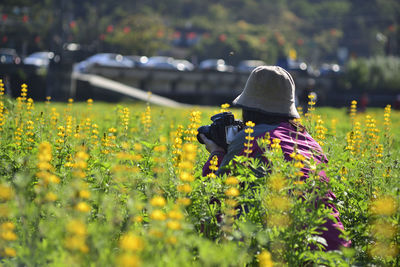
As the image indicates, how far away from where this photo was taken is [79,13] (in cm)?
7906

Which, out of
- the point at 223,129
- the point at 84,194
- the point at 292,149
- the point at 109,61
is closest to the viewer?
the point at 84,194

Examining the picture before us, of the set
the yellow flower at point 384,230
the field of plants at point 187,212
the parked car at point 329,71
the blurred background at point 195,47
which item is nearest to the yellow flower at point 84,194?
the field of plants at point 187,212

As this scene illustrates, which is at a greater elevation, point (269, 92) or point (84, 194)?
point (269, 92)

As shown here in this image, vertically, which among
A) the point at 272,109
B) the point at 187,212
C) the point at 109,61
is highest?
the point at 109,61

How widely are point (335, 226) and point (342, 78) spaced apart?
1797 inches

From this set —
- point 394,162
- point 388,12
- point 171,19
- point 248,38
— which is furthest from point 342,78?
point 388,12

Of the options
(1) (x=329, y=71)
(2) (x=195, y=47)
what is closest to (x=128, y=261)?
(1) (x=329, y=71)

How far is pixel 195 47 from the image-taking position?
7875cm

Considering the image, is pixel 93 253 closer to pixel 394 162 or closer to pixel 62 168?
pixel 62 168

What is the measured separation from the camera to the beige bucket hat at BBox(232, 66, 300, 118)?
12.1ft

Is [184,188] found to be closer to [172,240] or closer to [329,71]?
[172,240]

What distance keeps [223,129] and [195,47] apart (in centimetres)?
7586

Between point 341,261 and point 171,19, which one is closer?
point 341,261

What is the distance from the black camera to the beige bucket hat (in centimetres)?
21
